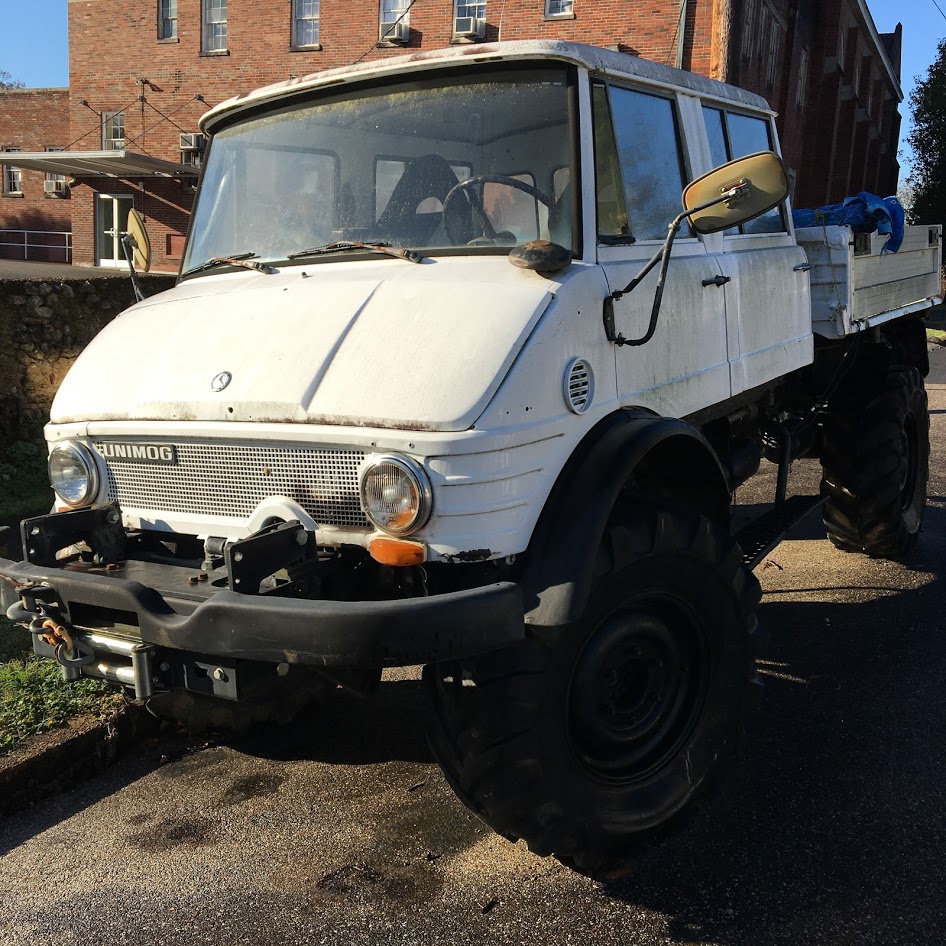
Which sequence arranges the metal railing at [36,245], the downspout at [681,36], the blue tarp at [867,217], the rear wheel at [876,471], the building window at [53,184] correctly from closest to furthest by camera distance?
the rear wheel at [876,471], the blue tarp at [867,217], the downspout at [681,36], the metal railing at [36,245], the building window at [53,184]

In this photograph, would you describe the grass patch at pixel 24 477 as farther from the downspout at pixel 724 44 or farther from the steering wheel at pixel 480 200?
the downspout at pixel 724 44

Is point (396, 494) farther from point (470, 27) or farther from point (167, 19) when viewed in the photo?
point (167, 19)

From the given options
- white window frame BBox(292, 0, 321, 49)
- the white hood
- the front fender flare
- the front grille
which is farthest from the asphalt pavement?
white window frame BBox(292, 0, 321, 49)

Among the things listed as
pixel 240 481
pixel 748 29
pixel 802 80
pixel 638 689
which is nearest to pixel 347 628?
pixel 240 481

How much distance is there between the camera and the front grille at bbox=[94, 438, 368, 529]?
295cm

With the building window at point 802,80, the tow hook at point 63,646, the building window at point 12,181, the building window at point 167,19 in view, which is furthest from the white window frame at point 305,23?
the tow hook at point 63,646

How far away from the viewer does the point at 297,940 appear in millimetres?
3006

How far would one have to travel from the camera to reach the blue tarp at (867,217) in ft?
21.5

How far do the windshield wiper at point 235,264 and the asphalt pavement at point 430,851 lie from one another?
6.45 feet

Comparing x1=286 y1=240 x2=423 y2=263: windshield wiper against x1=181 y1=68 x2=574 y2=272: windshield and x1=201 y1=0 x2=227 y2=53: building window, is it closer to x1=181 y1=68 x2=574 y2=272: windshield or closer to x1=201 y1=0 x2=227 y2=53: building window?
x1=181 y1=68 x2=574 y2=272: windshield

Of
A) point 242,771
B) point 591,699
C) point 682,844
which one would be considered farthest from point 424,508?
point 242,771

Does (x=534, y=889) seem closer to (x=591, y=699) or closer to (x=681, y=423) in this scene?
(x=591, y=699)

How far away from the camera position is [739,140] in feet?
16.2

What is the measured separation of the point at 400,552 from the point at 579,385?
0.81 m
